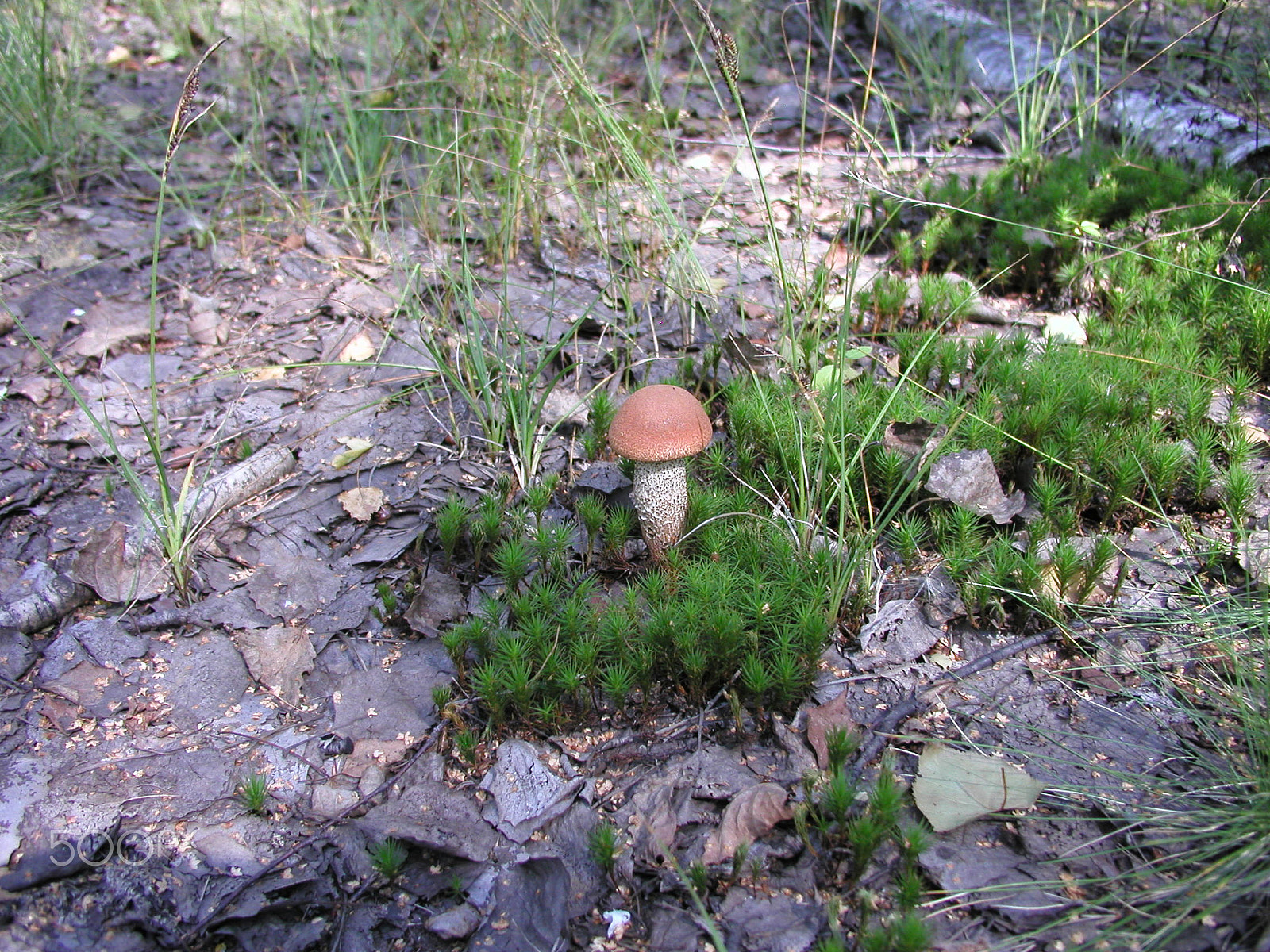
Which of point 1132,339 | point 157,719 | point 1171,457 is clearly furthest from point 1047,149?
point 157,719

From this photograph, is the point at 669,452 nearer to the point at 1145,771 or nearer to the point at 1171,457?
the point at 1145,771

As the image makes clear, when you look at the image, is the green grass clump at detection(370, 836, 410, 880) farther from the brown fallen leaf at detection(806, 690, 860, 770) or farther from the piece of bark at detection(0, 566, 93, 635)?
the piece of bark at detection(0, 566, 93, 635)

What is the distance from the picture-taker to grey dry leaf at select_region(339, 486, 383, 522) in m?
3.18

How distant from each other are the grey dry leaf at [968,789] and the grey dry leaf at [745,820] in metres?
0.35

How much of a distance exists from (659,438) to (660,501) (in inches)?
11.5

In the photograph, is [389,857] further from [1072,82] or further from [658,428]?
[1072,82]

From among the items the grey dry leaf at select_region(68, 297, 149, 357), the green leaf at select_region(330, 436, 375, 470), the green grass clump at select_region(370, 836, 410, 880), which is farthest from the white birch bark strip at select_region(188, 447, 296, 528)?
the green grass clump at select_region(370, 836, 410, 880)

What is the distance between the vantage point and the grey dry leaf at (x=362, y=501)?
10.4 feet

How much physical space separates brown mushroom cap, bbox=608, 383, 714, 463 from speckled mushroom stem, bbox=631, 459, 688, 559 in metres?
0.14

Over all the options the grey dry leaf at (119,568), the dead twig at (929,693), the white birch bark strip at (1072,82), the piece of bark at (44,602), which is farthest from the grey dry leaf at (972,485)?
the piece of bark at (44,602)

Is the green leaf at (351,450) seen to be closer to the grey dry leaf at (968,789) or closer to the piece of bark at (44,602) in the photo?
the piece of bark at (44,602)

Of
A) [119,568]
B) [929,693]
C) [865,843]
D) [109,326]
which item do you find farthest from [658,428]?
[109,326]

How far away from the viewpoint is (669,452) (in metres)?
2.53

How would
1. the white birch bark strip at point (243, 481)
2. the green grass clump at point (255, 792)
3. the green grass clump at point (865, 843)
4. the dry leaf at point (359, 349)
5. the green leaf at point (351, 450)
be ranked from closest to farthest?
the green grass clump at point (865, 843), the green grass clump at point (255, 792), the white birch bark strip at point (243, 481), the green leaf at point (351, 450), the dry leaf at point (359, 349)
